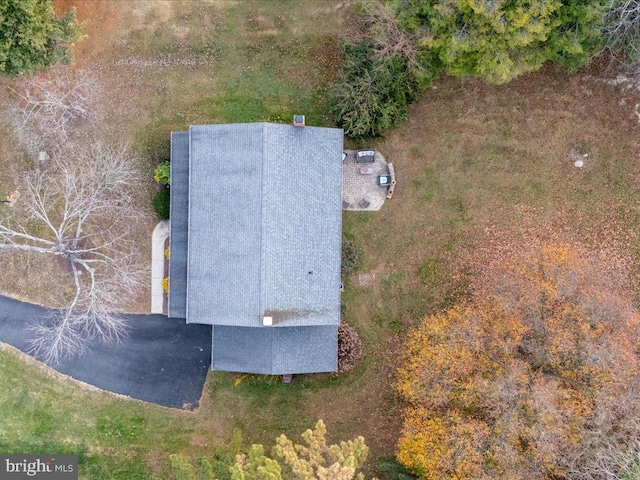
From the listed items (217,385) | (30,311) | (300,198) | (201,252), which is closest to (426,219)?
(300,198)

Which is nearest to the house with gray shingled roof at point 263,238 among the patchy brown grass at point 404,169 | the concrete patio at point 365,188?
the concrete patio at point 365,188

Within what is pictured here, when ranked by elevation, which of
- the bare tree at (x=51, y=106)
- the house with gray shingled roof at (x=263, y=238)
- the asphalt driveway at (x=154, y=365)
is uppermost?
the bare tree at (x=51, y=106)

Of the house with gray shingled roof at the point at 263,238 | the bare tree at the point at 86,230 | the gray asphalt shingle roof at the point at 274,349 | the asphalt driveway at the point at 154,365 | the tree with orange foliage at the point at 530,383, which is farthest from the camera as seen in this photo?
the asphalt driveway at the point at 154,365

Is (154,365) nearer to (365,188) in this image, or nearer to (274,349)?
(274,349)

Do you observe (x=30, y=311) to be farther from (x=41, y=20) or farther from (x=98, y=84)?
(x=41, y=20)

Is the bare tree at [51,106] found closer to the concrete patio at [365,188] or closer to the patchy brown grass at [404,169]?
the patchy brown grass at [404,169]

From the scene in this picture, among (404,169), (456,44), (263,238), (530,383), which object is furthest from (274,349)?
(456,44)

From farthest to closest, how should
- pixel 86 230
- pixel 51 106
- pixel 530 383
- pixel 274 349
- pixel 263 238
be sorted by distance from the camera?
pixel 86 230 → pixel 51 106 → pixel 274 349 → pixel 263 238 → pixel 530 383
